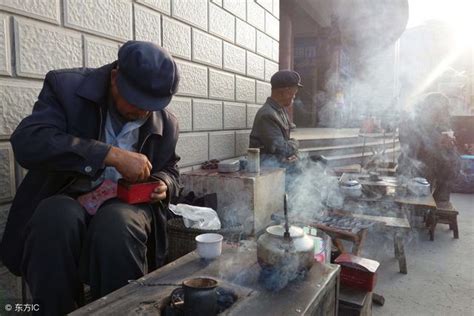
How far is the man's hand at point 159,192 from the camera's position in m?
2.27

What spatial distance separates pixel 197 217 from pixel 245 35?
11.7 feet

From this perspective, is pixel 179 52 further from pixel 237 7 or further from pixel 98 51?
pixel 237 7

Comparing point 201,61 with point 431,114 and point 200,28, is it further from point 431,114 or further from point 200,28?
point 431,114

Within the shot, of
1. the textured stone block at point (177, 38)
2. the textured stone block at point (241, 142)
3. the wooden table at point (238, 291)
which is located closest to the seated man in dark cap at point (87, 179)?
the wooden table at point (238, 291)

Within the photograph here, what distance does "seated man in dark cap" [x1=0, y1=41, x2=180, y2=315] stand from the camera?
72.9 inches

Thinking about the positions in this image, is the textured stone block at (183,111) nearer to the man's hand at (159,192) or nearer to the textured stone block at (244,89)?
the textured stone block at (244,89)

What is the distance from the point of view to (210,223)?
332 cm

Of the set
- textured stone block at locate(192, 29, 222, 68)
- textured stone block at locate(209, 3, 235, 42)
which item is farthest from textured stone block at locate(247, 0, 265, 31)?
textured stone block at locate(192, 29, 222, 68)

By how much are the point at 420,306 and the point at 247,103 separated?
3826 mm

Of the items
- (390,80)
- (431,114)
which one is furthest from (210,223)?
(390,80)

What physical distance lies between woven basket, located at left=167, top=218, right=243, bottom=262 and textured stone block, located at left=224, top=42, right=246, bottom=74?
2812mm

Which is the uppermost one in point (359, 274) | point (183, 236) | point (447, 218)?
point (183, 236)

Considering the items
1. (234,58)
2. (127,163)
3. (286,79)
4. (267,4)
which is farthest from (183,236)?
(267,4)

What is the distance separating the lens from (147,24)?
3.73 m
